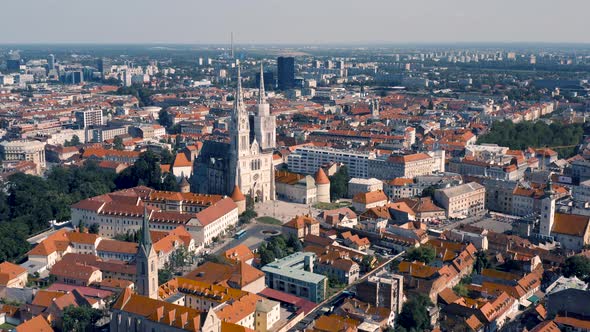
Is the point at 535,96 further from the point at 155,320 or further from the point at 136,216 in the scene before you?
the point at 155,320

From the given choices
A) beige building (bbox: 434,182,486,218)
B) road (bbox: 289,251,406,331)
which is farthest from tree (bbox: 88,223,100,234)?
beige building (bbox: 434,182,486,218)

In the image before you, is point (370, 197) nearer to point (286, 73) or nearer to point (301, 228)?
point (301, 228)

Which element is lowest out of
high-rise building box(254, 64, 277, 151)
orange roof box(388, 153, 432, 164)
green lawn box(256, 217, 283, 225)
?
green lawn box(256, 217, 283, 225)

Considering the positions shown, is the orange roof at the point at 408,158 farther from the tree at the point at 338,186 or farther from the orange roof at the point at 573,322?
the orange roof at the point at 573,322

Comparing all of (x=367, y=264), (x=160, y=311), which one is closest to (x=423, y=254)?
(x=367, y=264)

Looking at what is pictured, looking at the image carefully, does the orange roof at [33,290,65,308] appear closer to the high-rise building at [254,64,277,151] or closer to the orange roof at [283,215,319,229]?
the orange roof at [283,215,319,229]

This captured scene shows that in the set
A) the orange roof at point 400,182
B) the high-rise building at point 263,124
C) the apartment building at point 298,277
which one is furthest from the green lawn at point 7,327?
the orange roof at point 400,182

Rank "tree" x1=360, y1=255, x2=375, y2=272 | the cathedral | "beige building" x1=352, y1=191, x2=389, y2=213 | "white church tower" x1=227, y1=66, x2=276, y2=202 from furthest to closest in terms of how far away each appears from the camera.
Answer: the cathedral → "white church tower" x1=227, y1=66, x2=276, y2=202 → "beige building" x1=352, y1=191, x2=389, y2=213 → "tree" x1=360, y1=255, x2=375, y2=272

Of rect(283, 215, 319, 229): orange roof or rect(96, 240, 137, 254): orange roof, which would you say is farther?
rect(283, 215, 319, 229): orange roof
